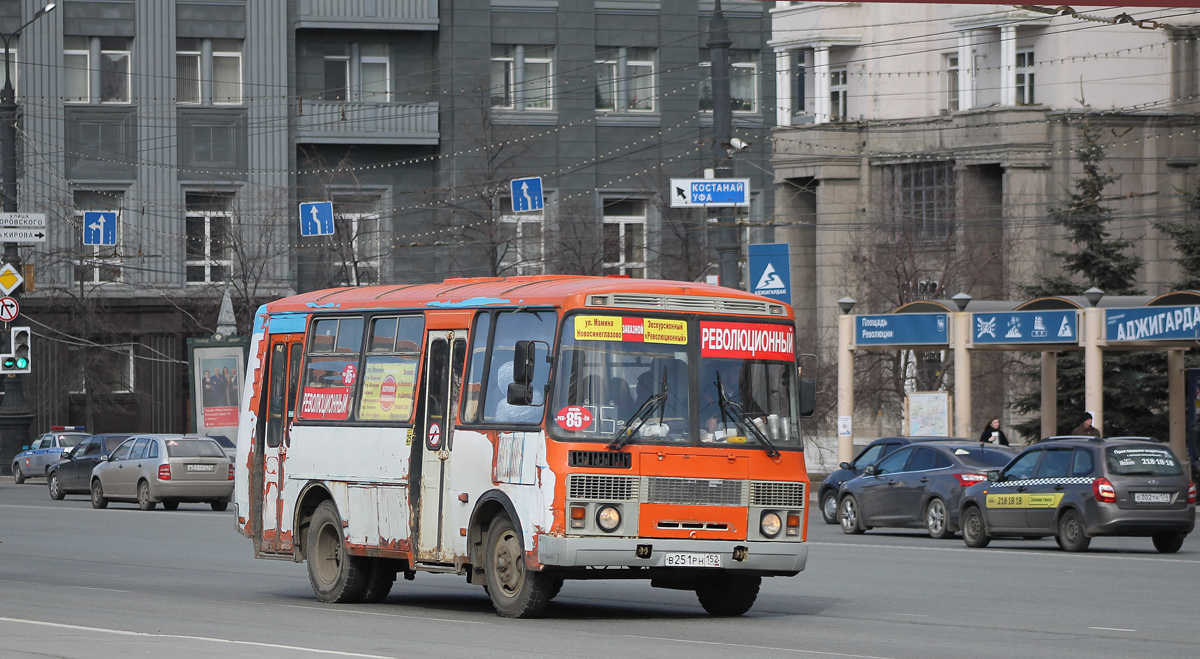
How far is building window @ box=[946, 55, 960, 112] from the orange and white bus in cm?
4552

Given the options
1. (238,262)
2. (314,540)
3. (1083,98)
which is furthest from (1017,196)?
(314,540)

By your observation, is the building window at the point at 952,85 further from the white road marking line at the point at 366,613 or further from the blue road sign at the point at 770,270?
Result: the white road marking line at the point at 366,613

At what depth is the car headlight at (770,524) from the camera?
14.8 meters

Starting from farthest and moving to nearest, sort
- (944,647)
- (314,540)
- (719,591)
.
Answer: (314,540)
(719,591)
(944,647)

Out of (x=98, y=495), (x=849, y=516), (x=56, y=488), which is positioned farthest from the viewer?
(x=56, y=488)

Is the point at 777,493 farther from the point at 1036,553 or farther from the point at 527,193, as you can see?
the point at 527,193

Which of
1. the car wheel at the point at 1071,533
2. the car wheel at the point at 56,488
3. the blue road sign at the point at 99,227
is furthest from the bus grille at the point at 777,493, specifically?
the blue road sign at the point at 99,227

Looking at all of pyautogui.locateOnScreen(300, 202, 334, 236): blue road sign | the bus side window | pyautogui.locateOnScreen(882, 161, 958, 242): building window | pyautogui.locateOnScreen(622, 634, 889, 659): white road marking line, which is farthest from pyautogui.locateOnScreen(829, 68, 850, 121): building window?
pyautogui.locateOnScreen(622, 634, 889, 659): white road marking line

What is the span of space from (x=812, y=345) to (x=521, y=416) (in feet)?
145

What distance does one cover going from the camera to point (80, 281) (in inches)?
2238

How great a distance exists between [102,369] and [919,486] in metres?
37.1

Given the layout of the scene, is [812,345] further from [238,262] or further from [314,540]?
[314,540]

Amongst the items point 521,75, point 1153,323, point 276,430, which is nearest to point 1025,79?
point 521,75

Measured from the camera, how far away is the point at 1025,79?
57750 mm
